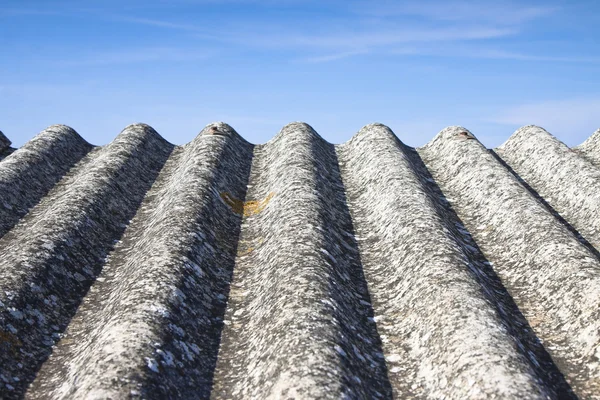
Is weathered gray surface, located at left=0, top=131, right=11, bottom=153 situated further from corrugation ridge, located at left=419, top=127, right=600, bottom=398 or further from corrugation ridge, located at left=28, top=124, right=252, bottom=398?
corrugation ridge, located at left=419, top=127, right=600, bottom=398

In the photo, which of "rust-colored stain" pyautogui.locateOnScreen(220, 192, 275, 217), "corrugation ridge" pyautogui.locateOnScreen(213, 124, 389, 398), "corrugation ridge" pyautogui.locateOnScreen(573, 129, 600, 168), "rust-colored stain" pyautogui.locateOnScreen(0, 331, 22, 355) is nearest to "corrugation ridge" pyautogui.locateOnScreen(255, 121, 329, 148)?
"rust-colored stain" pyautogui.locateOnScreen(220, 192, 275, 217)

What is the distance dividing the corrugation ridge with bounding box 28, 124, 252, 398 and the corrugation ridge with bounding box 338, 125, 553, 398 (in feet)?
4.22

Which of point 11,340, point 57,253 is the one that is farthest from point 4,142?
point 11,340

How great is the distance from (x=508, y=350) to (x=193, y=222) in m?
3.12

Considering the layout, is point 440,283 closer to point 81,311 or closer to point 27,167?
point 81,311

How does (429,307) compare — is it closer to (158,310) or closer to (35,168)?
(158,310)

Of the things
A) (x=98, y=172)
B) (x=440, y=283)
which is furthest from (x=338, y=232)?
(x=98, y=172)

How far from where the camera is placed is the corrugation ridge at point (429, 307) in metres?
3.23

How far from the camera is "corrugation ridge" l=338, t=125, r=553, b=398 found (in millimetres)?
3234

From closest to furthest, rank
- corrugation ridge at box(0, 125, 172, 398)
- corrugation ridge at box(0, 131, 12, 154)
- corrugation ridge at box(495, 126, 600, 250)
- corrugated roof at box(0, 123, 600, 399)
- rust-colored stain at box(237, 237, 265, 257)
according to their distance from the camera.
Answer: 1. corrugated roof at box(0, 123, 600, 399)
2. corrugation ridge at box(0, 125, 172, 398)
3. rust-colored stain at box(237, 237, 265, 257)
4. corrugation ridge at box(495, 126, 600, 250)
5. corrugation ridge at box(0, 131, 12, 154)

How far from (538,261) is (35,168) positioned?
638 centimetres

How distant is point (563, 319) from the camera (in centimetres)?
416

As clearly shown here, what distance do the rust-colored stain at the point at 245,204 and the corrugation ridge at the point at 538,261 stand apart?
7.38 ft

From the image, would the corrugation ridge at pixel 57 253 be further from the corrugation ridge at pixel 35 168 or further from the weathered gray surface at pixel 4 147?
the weathered gray surface at pixel 4 147
